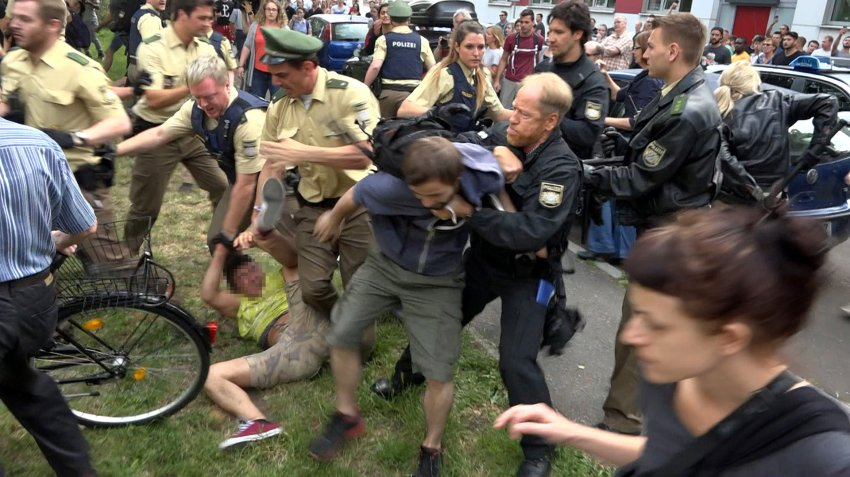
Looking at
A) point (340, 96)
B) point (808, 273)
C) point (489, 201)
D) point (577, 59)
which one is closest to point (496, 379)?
point (489, 201)

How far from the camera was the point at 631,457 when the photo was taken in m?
1.46

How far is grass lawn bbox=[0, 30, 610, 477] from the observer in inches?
114

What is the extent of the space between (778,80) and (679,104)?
4.56 meters

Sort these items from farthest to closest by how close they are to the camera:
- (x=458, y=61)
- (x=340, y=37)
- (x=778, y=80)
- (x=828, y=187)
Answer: (x=340, y=37), (x=778, y=80), (x=828, y=187), (x=458, y=61)

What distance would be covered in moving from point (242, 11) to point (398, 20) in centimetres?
582

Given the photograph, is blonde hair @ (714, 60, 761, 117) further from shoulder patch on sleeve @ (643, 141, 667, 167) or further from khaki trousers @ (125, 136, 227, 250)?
khaki trousers @ (125, 136, 227, 250)

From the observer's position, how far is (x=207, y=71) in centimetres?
345

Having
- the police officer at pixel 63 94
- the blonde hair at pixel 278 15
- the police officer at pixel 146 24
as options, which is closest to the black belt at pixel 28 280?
the police officer at pixel 63 94

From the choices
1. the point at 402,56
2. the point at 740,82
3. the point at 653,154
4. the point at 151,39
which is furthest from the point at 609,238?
the point at 151,39

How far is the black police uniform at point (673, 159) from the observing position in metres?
2.82

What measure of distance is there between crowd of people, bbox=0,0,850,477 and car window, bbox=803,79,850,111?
1508mm

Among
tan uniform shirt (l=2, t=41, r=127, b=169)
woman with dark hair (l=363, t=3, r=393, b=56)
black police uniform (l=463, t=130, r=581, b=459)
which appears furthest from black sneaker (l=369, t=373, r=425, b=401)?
woman with dark hair (l=363, t=3, r=393, b=56)

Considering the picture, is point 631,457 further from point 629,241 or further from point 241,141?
point 629,241

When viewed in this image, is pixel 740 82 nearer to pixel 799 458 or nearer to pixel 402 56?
pixel 402 56
